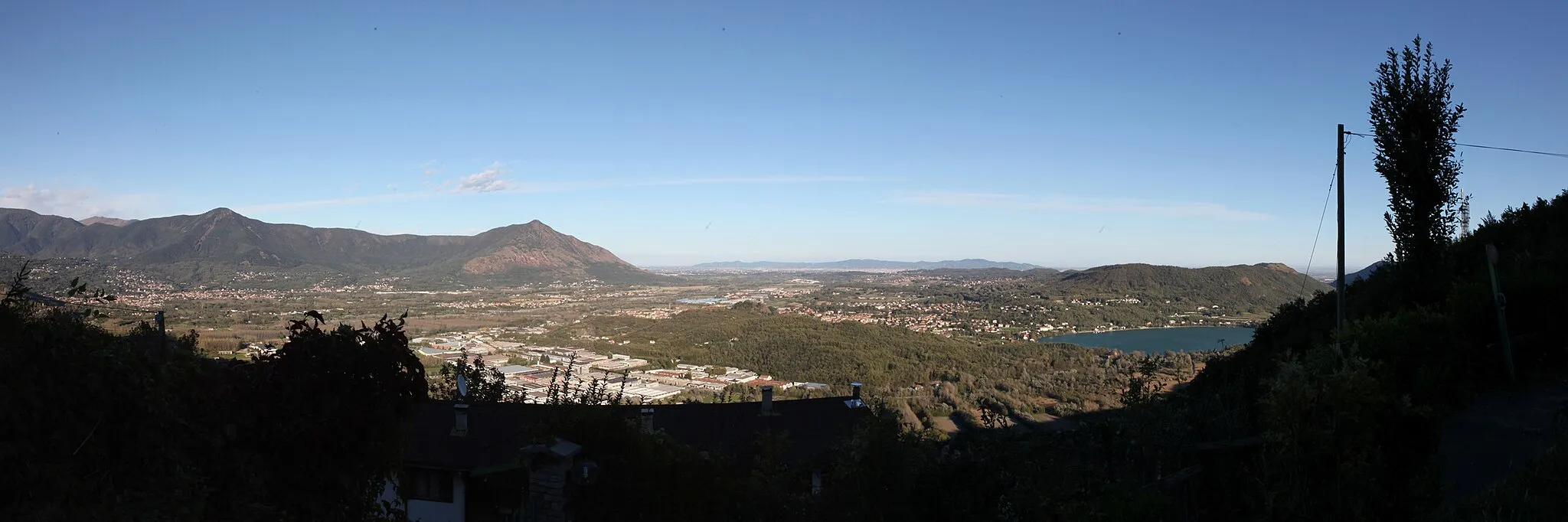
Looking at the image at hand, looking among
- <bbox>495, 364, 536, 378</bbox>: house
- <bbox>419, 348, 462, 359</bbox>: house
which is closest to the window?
<bbox>495, 364, 536, 378</bbox>: house

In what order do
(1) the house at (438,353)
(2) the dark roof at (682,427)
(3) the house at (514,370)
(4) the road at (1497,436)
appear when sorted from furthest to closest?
(1) the house at (438,353) → (3) the house at (514,370) → (2) the dark roof at (682,427) → (4) the road at (1497,436)

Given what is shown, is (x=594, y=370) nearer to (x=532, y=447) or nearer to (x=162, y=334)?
(x=532, y=447)

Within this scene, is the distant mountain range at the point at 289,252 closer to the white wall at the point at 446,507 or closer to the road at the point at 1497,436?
the white wall at the point at 446,507

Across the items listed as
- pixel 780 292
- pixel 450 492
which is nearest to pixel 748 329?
pixel 450 492

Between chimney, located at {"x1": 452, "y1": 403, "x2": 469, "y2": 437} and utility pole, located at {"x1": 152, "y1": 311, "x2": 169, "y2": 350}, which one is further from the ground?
utility pole, located at {"x1": 152, "y1": 311, "x2": 169, "y2": 350}

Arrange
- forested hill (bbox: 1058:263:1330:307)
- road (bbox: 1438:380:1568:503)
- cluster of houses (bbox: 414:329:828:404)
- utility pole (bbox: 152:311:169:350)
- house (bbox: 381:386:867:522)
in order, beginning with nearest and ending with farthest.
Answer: utility pole (bbox: 152:311:169:350), road (bbox: 1438:380:1568:503), house (bbox: 381:386:867:522), cluster of houses (bbox: 414:329:828:404), forested hill (bbox: 1058:263:1330:307)

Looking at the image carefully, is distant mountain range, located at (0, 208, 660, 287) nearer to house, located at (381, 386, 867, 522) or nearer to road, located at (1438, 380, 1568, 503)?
house, located at (381, 386, 867, 522)

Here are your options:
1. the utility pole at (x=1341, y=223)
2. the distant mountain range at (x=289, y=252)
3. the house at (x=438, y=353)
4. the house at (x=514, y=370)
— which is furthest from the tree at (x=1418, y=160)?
the distant mountain range at (x=289, y=252)
